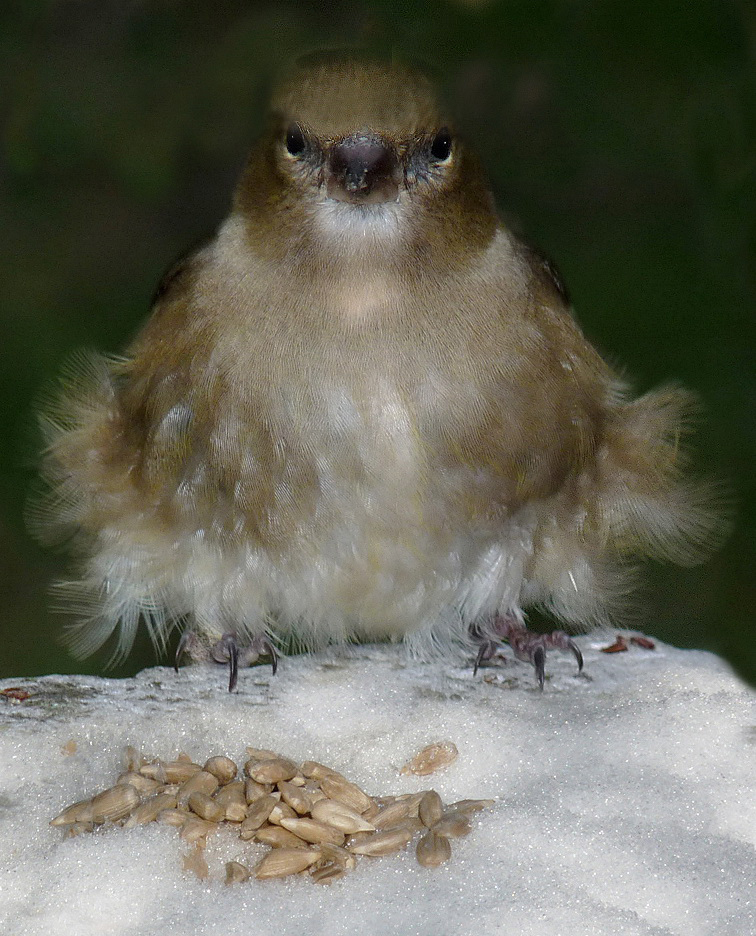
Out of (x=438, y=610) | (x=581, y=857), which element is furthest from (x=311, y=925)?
(x=438, y=610)

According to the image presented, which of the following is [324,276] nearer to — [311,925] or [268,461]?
[268,461]

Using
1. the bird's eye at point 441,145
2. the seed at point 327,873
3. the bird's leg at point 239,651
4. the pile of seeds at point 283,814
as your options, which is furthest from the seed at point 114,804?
the bird's eye at point 441,145

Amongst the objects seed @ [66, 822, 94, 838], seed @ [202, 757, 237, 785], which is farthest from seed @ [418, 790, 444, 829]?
seed @ [66, 822, 94, 838]

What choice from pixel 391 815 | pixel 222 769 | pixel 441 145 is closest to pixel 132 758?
pixel 222 769

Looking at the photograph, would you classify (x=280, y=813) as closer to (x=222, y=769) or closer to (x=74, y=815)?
(x=222, y=769)

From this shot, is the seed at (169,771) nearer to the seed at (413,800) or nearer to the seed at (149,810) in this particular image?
the seed at (149,810)
